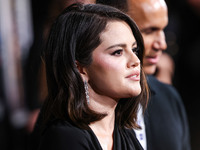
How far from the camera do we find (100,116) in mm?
881

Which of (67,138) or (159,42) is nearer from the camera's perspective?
(67,138)

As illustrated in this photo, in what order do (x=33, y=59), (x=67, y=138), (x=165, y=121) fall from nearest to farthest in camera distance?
(x=67, y=138)
(x=165, y=121)
(x=33, y=59)

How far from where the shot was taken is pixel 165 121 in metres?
1.13

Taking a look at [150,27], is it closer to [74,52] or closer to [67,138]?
[74,52]

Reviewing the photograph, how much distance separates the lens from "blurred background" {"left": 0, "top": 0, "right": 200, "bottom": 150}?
6.34 ft

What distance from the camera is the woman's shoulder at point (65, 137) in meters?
0.83

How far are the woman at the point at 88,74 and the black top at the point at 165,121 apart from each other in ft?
0.58

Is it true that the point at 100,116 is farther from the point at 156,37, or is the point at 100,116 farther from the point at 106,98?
the point at 156,37

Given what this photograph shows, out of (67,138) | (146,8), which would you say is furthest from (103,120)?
(146,8)

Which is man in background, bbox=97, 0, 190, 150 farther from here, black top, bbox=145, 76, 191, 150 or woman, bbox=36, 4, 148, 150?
woman, bbox=36, 4, 148, 150

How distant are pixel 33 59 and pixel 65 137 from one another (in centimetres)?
82

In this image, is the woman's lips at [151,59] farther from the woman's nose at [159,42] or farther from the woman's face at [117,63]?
the woman's face at [117,63]

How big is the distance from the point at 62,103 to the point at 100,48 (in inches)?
6.6

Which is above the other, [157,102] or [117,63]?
[117,63]
